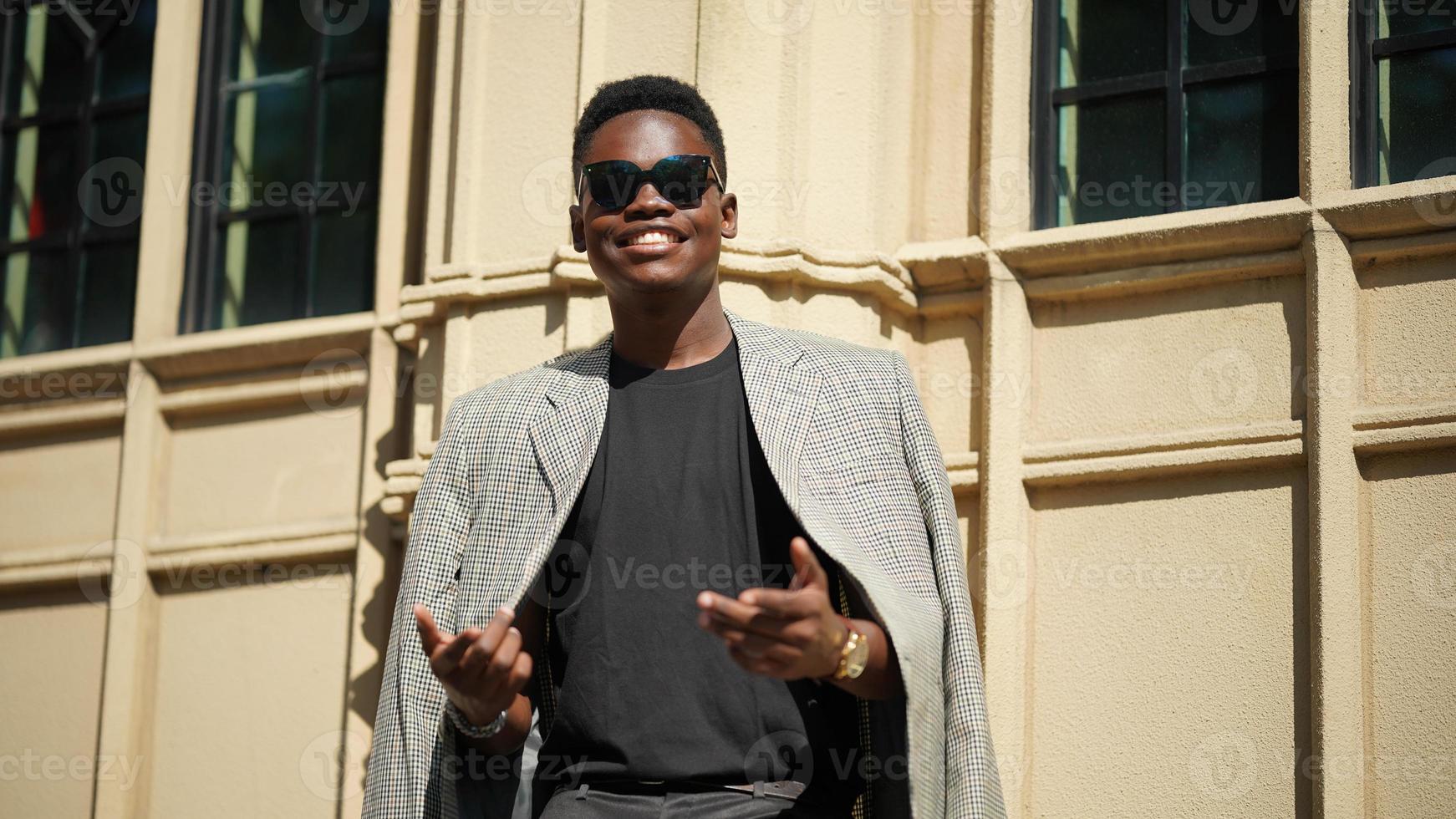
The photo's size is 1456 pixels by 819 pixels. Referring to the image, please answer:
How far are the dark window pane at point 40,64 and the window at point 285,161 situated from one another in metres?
0.79

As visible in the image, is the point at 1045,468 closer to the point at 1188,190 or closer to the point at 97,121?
the point at 1188,190

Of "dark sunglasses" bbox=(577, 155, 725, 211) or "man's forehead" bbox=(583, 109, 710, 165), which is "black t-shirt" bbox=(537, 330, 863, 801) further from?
"man's forehead" bbox=(583, 109, 710, 165)

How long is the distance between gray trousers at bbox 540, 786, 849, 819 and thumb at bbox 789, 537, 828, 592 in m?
0.58

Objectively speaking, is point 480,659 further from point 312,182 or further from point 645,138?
point 312,182

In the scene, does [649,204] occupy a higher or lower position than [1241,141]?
lower

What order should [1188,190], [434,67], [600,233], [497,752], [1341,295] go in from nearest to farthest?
[497,752] → [600,233] → [1341,295] → [1188,190] → [434,67]

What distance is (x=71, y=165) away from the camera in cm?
780

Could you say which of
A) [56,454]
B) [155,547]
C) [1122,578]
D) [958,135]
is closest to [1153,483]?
[1122,578]

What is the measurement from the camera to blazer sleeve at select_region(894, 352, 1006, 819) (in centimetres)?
387

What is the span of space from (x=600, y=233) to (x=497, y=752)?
48.3 inches

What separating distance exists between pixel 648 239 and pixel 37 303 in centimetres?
442

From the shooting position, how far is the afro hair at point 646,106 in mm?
4609

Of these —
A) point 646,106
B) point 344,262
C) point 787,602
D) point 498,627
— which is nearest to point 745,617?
point 787,602

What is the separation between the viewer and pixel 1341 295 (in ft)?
17.7
